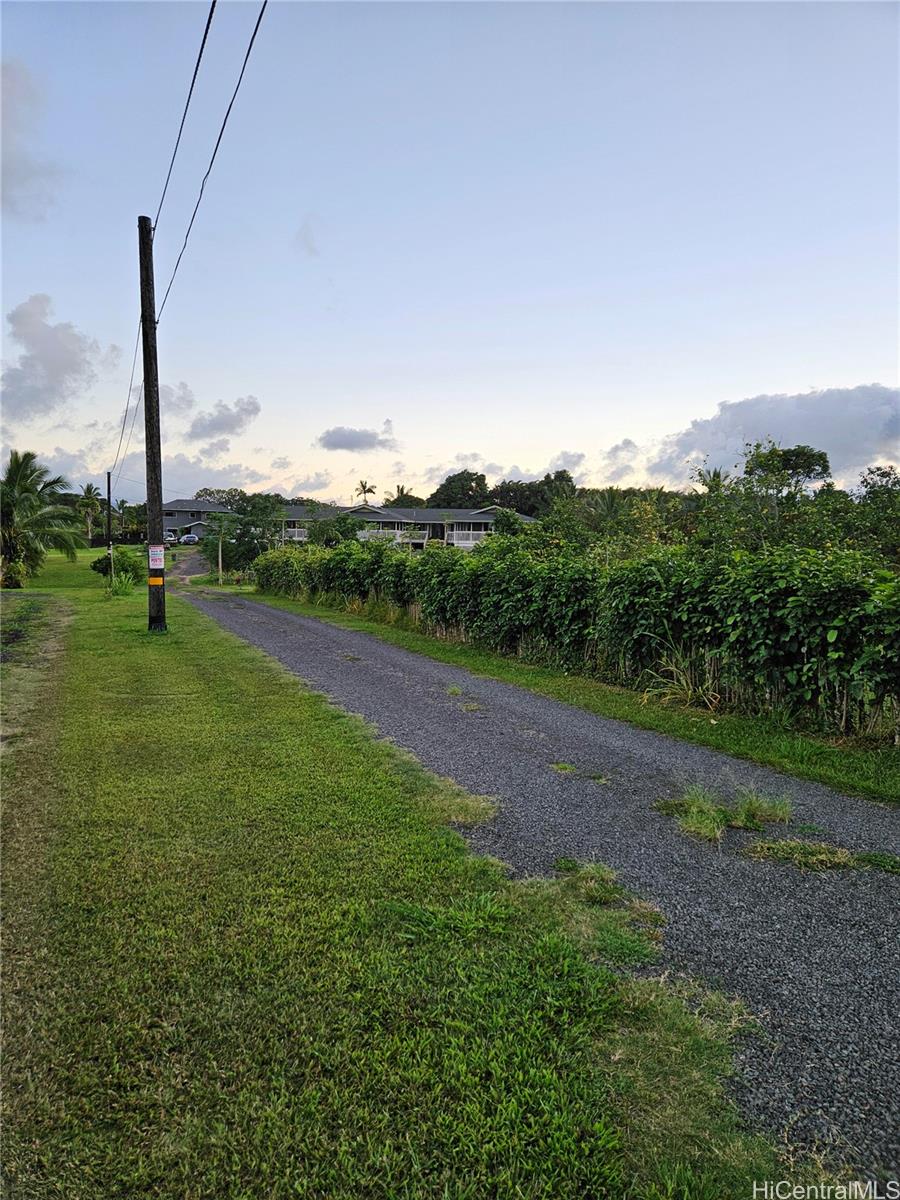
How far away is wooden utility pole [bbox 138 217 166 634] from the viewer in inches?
499

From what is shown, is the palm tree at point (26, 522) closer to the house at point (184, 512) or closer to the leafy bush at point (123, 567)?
the leafy bush at point (123, 567)

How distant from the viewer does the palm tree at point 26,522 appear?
2816cm

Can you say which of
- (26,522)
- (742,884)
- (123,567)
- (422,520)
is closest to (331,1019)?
(742,884)

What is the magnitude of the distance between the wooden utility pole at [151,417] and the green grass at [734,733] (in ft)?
20.4

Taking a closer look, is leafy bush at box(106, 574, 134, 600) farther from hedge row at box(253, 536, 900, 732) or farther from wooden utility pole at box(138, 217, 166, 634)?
hedge row at box(253, 536, 900, 732)

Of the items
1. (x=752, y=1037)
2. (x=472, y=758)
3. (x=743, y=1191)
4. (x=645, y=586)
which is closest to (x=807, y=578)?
(x=645, y=586)

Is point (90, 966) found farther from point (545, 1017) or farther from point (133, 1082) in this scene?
point (545, 1017)

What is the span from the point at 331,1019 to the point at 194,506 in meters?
95.2

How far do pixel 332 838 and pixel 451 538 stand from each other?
58.6 m

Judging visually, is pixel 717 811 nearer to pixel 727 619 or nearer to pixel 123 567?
pixel 727 619

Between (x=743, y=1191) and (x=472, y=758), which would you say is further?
(x=472, y=758)

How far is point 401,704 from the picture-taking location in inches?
290

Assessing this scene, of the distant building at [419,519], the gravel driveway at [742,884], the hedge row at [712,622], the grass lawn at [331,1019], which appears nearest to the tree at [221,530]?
the distant building at [419,519]

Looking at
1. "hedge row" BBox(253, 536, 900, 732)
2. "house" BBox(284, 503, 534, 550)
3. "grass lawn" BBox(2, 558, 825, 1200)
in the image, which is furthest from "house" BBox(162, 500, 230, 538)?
"grass lawn" BBox(2, 558, 825, 1200)
